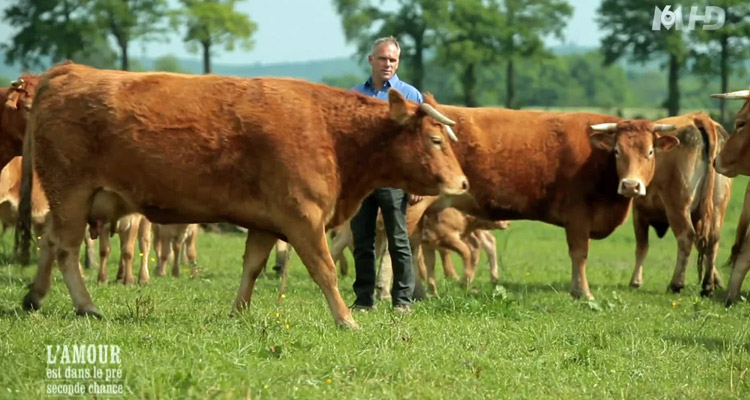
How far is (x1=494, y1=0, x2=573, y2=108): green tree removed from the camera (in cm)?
6738

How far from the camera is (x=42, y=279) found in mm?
9812

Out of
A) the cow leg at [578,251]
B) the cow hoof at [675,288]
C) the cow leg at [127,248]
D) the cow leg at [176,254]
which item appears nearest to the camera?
the cow leg at [578,251]

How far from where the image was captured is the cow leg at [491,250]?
17.0 meters

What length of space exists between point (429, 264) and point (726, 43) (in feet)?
163

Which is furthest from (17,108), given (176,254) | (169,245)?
(176,254)

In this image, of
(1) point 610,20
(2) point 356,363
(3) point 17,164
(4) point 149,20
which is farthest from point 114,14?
(2) point 356,363

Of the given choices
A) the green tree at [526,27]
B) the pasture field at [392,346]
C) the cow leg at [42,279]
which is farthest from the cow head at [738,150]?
the green tree at [526,27]

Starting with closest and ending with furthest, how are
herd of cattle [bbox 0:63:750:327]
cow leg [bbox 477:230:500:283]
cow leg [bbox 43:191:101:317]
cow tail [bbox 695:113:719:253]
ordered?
herd of cattle [bbox 0:63:750:327]
cow leg [bbox 43:191:101:317]
cow tail [bbox 695:113:719:253]
cow leg [bbox 477:230:500:283]

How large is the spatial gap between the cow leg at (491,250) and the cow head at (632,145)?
308 cm

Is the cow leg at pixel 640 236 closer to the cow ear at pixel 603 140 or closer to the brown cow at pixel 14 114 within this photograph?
the cow ear at pixel 603 140

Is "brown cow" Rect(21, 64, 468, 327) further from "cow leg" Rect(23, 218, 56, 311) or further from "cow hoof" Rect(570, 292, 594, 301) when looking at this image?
"cow hoof" Rect(570, 292, 594, 301)

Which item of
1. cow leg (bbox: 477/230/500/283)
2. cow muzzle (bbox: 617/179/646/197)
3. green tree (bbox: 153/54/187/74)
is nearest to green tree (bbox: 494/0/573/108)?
cow leg (bbox: 477/230/500/283)

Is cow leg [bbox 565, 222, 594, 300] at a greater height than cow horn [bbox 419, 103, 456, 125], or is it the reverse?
cow horn [bbox 419, 103, 456, 125]

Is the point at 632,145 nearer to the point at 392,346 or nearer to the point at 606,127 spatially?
the point at 606,127
